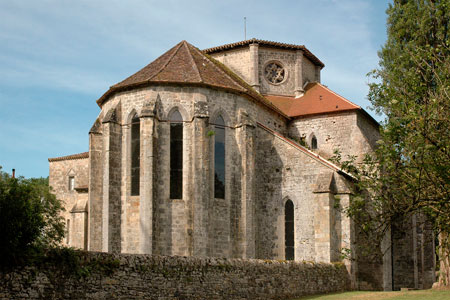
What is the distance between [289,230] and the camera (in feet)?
84.2

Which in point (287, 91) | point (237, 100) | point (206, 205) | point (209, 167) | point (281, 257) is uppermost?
point (287, 91)

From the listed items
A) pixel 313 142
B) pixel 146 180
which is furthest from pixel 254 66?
pixel 146 180

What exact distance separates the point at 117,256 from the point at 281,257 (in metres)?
13.7

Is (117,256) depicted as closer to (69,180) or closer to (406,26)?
(406,26)

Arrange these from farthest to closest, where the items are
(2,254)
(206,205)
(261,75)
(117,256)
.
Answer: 1. (261,75)
2. (206,205)
3. (117,256)
4. (2,254)

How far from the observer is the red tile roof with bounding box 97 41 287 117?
24219 mm

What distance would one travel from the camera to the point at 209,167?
2355 cm

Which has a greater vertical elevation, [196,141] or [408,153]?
[196,141]

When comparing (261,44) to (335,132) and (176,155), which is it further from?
(176,155)

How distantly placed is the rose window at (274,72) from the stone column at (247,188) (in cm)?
917

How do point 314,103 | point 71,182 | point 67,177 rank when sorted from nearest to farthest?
point 314,103
point 71,182
point 67,177

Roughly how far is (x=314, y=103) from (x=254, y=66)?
13.6 ft

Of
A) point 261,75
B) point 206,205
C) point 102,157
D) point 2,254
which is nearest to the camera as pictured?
point 2,254

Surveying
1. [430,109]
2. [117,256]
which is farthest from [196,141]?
[430,109]
